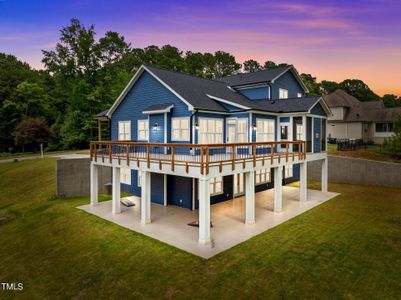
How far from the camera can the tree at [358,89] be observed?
63.6 metres

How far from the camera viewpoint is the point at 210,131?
14922 mm

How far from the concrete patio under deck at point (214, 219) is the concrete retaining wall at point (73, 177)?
3.50m

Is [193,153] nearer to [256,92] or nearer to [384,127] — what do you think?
[256,92]

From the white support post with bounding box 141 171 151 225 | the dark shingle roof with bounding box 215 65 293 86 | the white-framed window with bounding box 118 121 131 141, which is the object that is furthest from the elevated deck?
the dark shingle roof with bounding box 215 65 293 86

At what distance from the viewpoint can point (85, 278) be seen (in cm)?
839

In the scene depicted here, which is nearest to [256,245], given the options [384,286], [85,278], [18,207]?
[384,286]

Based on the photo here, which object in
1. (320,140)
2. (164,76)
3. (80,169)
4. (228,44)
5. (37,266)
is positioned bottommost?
(37,266)

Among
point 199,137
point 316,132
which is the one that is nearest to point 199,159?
point 199,137

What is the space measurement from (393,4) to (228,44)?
46.7m

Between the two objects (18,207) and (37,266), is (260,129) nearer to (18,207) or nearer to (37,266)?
(37,266)

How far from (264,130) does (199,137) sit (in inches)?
198

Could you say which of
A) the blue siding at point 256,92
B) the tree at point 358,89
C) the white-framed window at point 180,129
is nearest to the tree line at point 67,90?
the blue siding at point 256,92

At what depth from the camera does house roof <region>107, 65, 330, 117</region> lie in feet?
47.7

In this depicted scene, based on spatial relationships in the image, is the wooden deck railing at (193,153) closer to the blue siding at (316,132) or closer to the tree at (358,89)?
the blue siding at (316,132)
